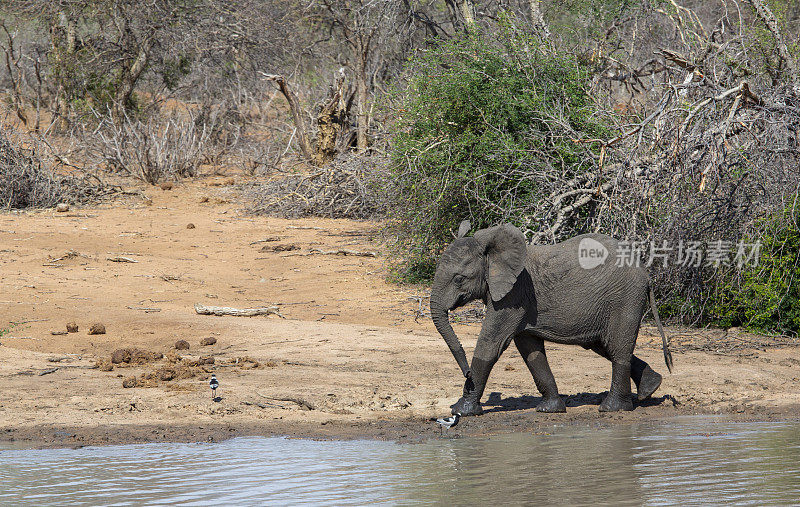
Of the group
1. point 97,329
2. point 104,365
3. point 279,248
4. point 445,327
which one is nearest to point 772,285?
point 445,327

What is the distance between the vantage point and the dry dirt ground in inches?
276

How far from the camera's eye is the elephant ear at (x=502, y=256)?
6.74 meters

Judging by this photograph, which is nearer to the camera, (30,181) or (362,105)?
(30,181)

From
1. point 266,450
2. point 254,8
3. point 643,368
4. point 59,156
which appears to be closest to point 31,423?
point 266,450

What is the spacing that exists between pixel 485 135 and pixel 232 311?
3.76 metres

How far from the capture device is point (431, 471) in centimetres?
564

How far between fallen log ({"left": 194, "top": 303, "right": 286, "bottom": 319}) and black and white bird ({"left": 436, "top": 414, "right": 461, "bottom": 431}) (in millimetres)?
4122

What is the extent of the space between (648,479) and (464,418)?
6.01 feet

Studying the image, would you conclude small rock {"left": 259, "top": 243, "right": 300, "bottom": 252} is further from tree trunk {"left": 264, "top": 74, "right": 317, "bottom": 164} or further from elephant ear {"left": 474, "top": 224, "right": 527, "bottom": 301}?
elephant ear {"left": 474, "top": 224, "right": 527, "bottom": 301}

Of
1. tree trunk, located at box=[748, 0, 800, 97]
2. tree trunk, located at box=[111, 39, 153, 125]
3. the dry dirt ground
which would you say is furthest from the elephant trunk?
tree trunk, located at box=[111, 39, 153, 125]

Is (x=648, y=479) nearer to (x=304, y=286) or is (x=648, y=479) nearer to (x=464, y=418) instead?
(x=464, y=418)

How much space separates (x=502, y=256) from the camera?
Answer: 679 cm

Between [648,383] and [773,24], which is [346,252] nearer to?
[773,24]

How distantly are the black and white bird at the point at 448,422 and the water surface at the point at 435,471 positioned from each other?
20 centimetres
